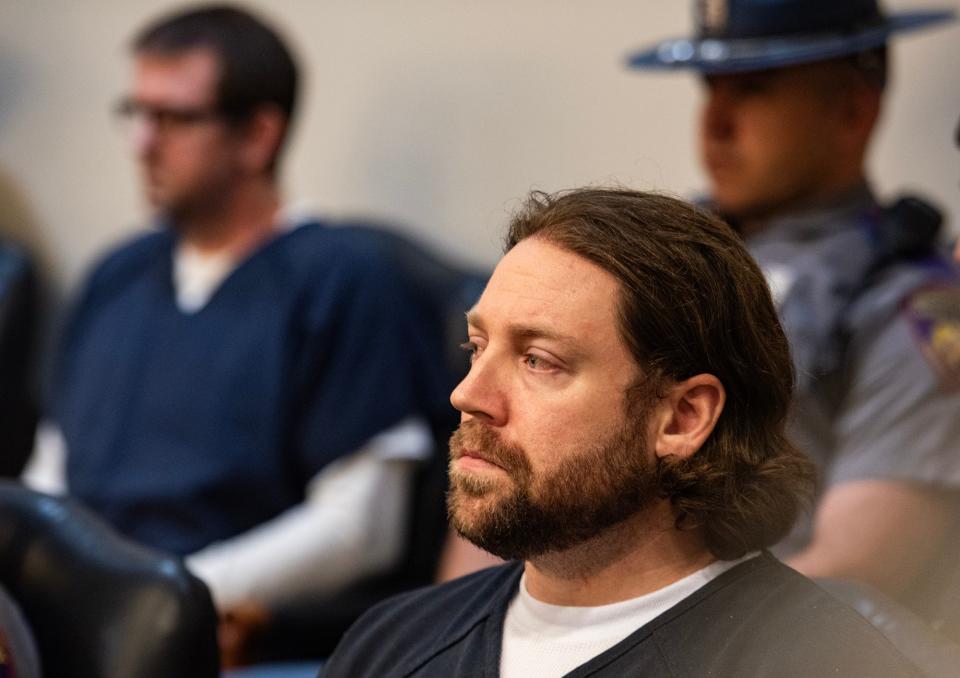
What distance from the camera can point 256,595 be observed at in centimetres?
220

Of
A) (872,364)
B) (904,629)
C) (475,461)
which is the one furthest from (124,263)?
(904,629)

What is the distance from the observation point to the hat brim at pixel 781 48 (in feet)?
6.09

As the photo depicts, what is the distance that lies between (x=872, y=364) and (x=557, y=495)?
0.76m

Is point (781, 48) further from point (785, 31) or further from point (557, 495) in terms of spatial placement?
point (557, 495)

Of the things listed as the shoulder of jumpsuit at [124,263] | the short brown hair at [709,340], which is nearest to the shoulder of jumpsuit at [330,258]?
the shoulder of jumpsuit at [124,263]

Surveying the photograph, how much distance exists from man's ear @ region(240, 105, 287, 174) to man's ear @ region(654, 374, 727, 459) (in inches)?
59.1

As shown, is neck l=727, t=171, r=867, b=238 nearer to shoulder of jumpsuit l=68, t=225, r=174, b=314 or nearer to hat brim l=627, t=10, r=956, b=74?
hat brim l=627, t=10, r=956, b=74

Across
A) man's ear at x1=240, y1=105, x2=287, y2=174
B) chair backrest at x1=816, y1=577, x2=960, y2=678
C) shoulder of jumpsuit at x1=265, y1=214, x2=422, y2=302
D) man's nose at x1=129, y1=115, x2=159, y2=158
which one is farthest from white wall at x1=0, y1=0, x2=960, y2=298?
chair backrest at x1=816, y1=577, x2=960, y2=678

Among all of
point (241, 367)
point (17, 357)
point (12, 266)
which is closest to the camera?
point (241, 367)

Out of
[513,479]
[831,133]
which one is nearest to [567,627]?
[513,479]

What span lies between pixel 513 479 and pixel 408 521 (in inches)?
48.3

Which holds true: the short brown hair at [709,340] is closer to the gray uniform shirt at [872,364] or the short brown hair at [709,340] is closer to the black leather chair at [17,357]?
the gray uniform shirt at [872,364]

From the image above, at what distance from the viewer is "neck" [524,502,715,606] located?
112 cm

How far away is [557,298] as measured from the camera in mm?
1125
